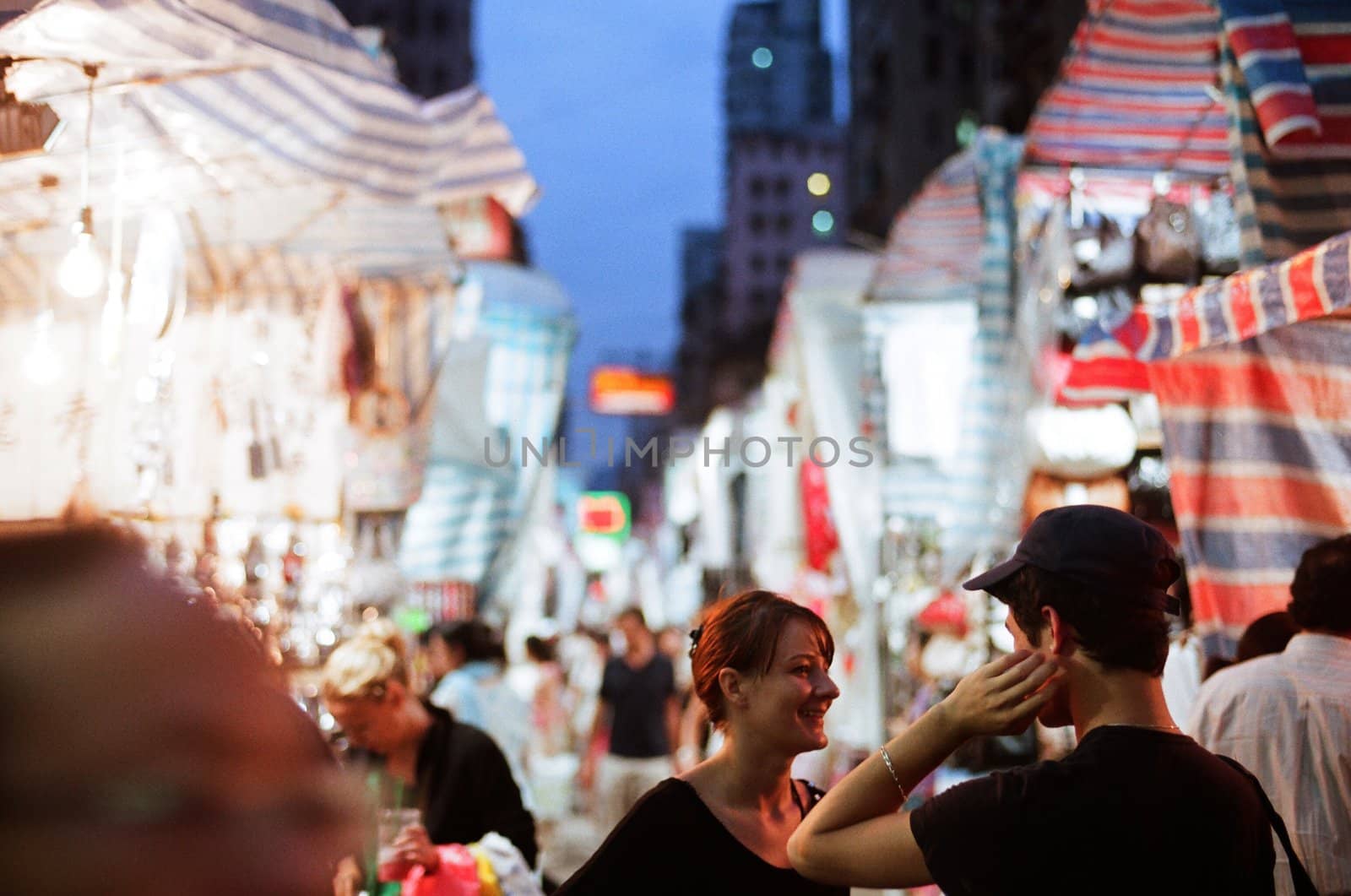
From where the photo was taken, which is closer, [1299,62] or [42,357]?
[1299,62]

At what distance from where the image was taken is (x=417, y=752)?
192 inches

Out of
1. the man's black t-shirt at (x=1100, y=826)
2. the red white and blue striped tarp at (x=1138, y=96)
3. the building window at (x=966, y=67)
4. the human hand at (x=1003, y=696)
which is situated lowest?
the man's black t-shirt at (x=1100, y=826)

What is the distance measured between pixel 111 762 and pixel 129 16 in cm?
388

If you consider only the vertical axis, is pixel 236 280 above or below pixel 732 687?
above

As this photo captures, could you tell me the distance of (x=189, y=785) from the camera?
1072 mm

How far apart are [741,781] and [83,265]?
3198mm

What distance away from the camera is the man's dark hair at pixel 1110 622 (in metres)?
2.38

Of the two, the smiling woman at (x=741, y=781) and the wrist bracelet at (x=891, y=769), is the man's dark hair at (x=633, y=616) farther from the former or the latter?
the wrist bracelet at (x=891, y=769)

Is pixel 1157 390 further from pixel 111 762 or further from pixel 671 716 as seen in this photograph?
pixel 671 716

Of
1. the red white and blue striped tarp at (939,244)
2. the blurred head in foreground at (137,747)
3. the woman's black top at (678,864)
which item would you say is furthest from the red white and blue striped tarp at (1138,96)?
the blurred head in foreground at (137,747)

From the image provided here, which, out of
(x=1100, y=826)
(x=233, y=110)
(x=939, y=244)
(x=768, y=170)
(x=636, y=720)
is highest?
(x=768, y=170)

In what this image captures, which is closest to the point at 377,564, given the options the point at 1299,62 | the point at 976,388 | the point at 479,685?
the point at 479,685

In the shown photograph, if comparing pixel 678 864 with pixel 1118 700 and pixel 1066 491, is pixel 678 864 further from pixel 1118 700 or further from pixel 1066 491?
pixel 1066 491

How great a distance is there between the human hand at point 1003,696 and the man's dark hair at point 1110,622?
3.7 inches
